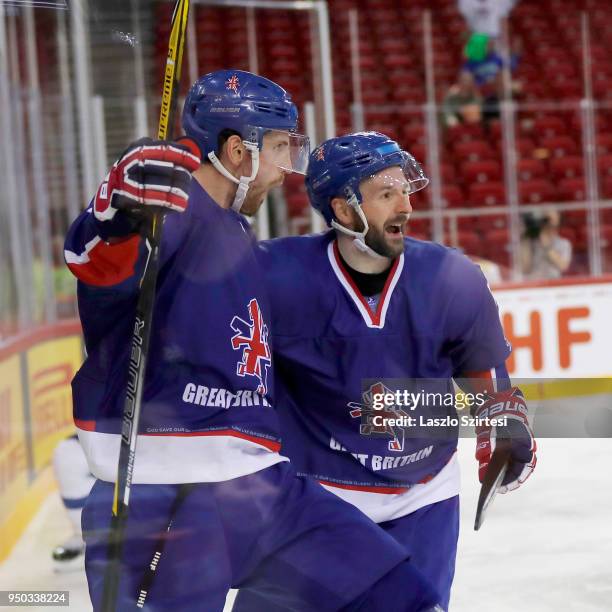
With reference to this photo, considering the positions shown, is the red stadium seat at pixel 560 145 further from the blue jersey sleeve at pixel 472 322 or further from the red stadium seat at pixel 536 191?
the blue jersey sleeve at pixel 472 322

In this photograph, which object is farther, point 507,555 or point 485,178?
point 485,178

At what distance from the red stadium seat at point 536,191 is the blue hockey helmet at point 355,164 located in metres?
3.74

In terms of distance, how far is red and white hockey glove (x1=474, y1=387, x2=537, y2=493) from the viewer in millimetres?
1685

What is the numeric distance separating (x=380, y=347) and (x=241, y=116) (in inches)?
16.9

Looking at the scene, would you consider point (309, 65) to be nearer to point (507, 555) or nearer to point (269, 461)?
point (507, 555)

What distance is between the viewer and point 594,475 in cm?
247

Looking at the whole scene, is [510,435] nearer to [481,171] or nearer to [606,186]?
[606,186]

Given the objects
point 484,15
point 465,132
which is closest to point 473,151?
point 465,132

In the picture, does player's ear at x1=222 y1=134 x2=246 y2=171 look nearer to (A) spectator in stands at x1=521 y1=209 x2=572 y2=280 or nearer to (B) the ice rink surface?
(B) the ice rink surface

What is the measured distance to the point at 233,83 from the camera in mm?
1479

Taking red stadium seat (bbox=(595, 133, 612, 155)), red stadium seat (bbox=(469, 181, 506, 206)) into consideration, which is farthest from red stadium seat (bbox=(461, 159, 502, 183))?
red stadium seat (bbox=(595, 133, 612, 155))

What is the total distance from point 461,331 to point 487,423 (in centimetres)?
15

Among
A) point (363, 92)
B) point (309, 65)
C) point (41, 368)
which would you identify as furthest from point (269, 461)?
point (363, 92)

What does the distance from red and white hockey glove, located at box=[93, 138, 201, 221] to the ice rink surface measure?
865 mm
